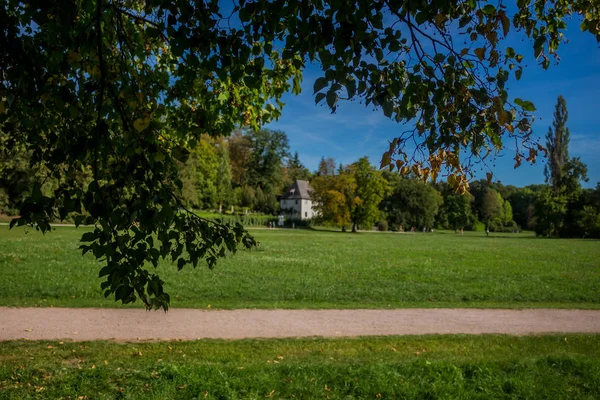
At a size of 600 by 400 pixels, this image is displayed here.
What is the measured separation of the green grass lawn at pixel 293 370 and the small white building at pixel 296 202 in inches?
2846

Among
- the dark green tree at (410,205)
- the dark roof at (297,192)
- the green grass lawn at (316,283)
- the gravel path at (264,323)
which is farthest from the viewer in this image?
the dark roof at (297,192)

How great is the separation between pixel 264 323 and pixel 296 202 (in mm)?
71915

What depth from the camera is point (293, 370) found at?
17.7ft

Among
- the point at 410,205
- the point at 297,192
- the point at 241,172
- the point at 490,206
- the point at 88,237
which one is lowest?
the point at 88,237

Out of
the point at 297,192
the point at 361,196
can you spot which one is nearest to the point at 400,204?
the point at 361,196

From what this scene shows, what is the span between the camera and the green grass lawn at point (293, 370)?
4.77 meters

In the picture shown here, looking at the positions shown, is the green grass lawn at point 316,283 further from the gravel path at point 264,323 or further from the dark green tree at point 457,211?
the dark green tree at point 457,211

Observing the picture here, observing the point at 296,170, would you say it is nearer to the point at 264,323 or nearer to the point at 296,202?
the point at 296,202

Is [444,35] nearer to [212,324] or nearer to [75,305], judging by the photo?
[212,324]

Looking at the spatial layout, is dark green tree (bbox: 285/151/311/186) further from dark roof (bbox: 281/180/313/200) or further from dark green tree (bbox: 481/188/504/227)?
dark green tree (bbox: 481/188/504/227)

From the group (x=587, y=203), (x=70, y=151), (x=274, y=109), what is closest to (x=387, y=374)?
(x=274, y=109)

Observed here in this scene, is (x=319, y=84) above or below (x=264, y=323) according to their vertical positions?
above

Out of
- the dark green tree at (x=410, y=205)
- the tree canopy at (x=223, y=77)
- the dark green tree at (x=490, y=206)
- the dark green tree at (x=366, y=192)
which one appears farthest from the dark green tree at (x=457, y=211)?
the tree canopy at (x=223, y=77)

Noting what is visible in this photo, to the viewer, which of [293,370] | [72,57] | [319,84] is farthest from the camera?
[293,370]
